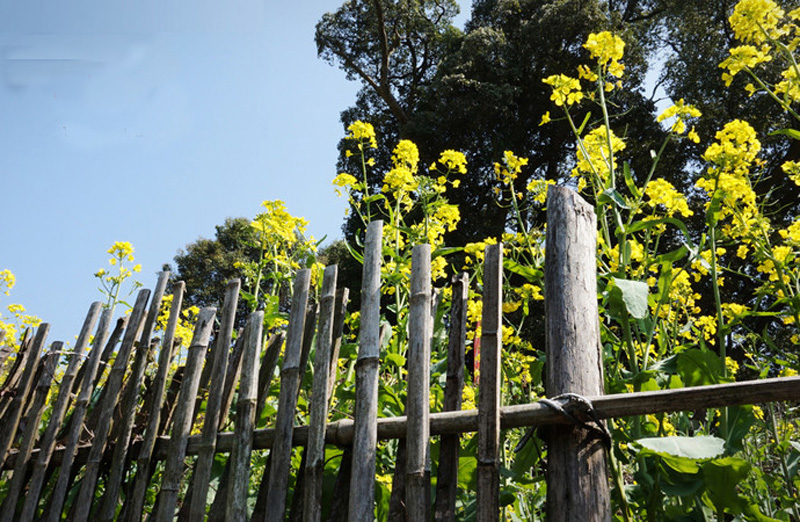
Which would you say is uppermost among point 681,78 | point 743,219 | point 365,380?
point 681,78

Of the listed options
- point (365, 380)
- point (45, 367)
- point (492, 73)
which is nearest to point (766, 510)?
point (365, 380)

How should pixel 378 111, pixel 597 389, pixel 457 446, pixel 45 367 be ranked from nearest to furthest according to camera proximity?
1. pixel 597 389
2. pixel 457 446
3. pixel 45 367
4. pixel 378 111

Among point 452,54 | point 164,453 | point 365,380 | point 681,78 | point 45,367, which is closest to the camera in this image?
point 365,380

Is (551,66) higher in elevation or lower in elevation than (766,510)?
higher

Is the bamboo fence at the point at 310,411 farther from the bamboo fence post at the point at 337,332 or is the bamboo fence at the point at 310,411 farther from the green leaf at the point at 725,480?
the green leaf at the point at 725,480

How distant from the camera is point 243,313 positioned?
15469 mm

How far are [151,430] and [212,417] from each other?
33cm

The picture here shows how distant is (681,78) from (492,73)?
11.2ft

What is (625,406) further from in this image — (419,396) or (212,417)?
(212,417)

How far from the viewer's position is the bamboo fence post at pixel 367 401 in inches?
61.6

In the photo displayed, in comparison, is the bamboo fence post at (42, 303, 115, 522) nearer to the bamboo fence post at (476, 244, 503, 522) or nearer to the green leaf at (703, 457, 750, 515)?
the bamboo fence post at (476, 244, 503, 522)

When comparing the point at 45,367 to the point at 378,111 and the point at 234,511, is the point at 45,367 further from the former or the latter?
the point at 378,111

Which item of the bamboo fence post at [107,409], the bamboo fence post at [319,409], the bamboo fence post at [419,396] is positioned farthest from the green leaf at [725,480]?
the bamboo fence post at [107,409]

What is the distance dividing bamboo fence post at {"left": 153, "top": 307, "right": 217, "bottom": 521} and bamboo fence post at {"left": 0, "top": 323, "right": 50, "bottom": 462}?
1061 millimetres
